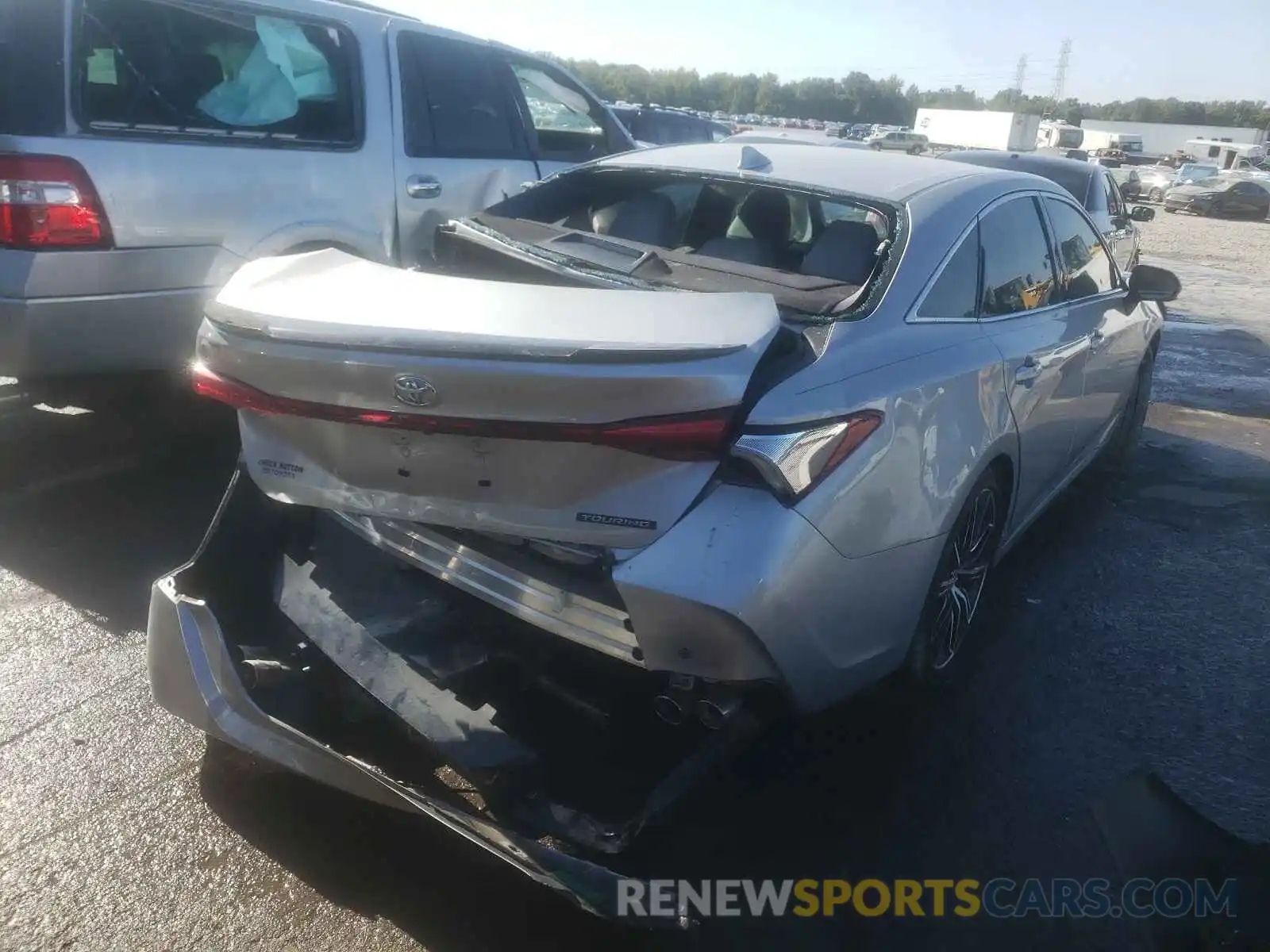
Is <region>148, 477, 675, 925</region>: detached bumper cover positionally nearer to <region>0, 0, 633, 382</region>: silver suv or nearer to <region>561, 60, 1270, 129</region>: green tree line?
<region>0, 0, 633, 382</region>: silver suv

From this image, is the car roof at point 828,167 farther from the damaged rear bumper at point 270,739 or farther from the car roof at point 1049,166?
the car roof at point 1049,166

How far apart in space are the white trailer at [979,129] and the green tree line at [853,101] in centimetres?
1175

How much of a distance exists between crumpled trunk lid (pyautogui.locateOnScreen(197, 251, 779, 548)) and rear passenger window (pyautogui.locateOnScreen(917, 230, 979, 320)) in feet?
2.37

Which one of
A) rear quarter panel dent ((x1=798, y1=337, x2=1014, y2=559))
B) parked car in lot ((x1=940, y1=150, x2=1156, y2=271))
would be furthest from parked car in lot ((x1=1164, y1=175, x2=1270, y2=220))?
rear quarter panel dent ((x1=798, y1=337, x2=1014, y2=559))

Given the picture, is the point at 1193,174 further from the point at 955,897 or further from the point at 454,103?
the point at 955,897

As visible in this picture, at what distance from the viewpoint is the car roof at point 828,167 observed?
3428mm

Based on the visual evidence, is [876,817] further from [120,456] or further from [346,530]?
[120,456]

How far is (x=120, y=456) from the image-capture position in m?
5.04

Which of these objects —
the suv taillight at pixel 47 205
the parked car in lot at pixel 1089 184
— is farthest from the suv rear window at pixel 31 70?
the parked car in lot at pixel 1089 184

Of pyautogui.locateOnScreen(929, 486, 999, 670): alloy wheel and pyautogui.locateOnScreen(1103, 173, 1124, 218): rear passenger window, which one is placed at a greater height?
pyautogui.locateOnScreen(1103, 173, 1124, 218): rear passenger window

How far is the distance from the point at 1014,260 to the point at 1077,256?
87 centimetres

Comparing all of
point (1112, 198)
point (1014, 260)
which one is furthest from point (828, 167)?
point (1112, 198)

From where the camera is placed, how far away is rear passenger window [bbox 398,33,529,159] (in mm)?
5684

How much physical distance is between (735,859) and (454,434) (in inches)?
50.3
